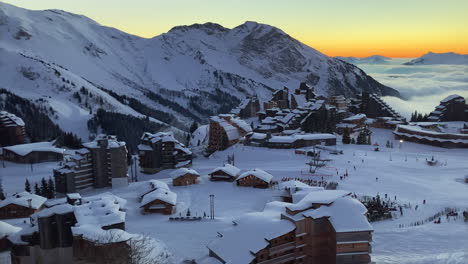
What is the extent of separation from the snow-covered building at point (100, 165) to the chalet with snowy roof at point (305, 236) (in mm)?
41011

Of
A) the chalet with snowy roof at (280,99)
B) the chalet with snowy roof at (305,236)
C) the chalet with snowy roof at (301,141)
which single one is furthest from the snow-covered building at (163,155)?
the chalet with snowy roof at (280,99)

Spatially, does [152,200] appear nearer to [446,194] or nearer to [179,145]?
[179,145]

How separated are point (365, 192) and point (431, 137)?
1915 inches

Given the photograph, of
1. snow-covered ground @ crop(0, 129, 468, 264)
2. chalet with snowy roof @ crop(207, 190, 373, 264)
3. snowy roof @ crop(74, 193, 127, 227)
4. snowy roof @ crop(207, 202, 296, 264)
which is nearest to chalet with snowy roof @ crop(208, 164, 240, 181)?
snow-covered ground @ crop(0, 129, 468, 264)

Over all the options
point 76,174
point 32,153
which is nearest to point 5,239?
point 76,174

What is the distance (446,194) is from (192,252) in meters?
39.0

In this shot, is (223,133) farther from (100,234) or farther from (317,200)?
(100,234)

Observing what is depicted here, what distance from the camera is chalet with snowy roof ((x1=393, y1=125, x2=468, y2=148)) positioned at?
93688 mm

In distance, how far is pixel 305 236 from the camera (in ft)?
118

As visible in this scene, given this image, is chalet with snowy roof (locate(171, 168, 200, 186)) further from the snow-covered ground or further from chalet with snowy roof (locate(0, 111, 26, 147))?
chalet with snowy roof (locate(0, 111, 26, 147))

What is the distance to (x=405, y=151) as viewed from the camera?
89062mm

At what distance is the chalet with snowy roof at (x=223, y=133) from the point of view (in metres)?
99.4

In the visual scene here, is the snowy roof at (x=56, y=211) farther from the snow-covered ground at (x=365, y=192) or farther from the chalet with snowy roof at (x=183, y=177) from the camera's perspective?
the chalet with snowy roof at (x=183, y=177)

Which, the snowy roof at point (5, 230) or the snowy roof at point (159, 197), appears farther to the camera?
the snowy roof at point (159, 197)
